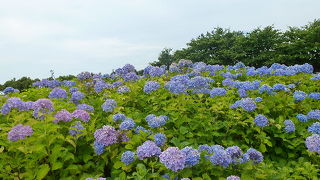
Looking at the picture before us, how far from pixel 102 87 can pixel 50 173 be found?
297 cm

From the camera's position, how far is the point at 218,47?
3194cm

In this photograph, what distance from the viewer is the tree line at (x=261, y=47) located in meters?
24.6

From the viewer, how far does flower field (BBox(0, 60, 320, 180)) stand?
3.65m

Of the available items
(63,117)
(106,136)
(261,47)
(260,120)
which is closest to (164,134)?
(106,136)

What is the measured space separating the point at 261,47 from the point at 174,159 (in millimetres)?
25825

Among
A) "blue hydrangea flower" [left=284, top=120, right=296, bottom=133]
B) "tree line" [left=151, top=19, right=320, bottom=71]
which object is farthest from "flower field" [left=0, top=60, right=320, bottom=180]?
"tree line" [left=151, top=19, right=320, bottom=71]

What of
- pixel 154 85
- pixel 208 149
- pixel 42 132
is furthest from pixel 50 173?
pixel 154 85

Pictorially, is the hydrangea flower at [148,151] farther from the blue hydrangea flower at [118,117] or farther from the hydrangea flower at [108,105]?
the hydrangea flower at [108,105]

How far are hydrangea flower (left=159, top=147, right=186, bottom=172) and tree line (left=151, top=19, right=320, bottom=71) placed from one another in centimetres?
2244

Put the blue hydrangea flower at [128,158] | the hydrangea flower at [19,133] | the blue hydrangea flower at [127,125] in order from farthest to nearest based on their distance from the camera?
1. the blue hydrangea flower at [127,125]
2. the hydrangea flower at [19,133]
3. the blue hydrangea flower at [128,158]

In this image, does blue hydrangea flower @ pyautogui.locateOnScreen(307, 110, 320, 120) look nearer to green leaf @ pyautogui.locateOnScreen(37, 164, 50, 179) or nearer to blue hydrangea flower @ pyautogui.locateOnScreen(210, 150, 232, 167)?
blue hydrangea flower @ pyautogui.locateOnScreen(210, 150, 232, 167)

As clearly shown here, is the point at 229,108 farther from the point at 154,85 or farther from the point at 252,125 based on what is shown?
the point at 154,85

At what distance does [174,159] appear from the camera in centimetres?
321

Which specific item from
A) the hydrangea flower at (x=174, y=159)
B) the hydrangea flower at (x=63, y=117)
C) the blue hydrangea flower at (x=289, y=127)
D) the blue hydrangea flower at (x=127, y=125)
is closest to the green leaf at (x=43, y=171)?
the hydrangea flower at (x=63, y=117)
